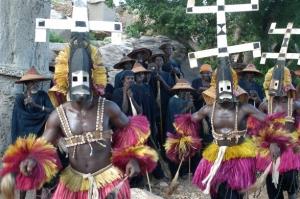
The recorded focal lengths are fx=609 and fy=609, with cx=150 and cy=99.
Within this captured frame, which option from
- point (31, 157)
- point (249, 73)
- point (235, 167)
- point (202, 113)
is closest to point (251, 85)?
point (249, 73)

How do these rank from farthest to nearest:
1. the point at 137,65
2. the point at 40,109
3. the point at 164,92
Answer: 1. the point at 164,92
2. the point at 137,65
3. the point at 40,109

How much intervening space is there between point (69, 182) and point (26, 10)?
408 centimetres

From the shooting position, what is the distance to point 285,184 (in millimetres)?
8938

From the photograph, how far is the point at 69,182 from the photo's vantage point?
5.99 m

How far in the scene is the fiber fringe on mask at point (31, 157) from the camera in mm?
5512

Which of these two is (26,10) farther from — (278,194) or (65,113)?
(278,194)

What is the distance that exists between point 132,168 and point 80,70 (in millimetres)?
1060

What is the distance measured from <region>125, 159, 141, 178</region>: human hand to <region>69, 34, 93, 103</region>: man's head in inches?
30.0

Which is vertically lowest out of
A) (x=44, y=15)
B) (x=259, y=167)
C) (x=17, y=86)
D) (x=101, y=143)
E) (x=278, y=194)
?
(x=278, y=194)

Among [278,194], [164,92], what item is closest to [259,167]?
[278,194]

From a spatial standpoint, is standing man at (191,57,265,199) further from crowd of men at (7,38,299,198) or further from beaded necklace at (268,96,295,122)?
crowd of men at (7,38,299,198)

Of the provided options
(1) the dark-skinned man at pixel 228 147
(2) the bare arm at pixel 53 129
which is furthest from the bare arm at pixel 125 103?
(2) the bare arm at pixel 53 129

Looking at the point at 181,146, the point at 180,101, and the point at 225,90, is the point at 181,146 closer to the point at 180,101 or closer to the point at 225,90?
the point at 225,90

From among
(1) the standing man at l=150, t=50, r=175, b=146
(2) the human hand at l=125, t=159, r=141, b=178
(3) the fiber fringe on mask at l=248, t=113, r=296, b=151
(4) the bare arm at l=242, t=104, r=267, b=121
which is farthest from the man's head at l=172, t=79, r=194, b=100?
(2) the human hand at l=125, t=159, r=141, b=178
